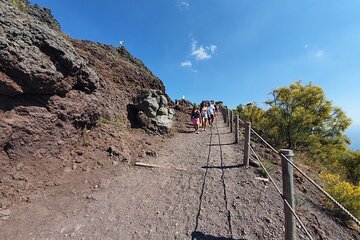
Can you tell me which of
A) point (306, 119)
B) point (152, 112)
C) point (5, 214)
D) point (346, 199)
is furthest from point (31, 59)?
point (306, 119)

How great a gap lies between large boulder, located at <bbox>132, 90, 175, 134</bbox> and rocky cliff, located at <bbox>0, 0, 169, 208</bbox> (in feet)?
9.20

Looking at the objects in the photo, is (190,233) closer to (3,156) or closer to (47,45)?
(3,156)

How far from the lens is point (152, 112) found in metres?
13.2

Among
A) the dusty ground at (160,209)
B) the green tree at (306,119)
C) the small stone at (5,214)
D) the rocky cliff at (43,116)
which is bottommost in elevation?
the small stone at (5,214)

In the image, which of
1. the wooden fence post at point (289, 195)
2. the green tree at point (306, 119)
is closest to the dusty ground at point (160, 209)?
the wooden fence post at point (289, 195)

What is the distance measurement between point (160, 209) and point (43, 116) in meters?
4.27

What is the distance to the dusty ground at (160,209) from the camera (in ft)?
13.9

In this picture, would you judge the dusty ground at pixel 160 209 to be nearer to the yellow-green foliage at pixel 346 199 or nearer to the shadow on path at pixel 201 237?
the shadow on path at pixel 201 237

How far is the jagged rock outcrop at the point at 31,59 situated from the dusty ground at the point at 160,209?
8.89 feet

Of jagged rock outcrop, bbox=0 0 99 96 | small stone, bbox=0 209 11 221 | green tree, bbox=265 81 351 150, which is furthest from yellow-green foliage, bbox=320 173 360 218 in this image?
green tree, bbox=265 81 351 150

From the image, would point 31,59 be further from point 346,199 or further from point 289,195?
point 346,199

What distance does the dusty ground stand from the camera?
13.9 ft

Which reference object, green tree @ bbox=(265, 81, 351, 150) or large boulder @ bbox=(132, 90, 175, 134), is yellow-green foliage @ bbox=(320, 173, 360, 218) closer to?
large boulder @ bbox=(132, 90, 175, 134)

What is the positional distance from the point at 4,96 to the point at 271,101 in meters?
19.1
